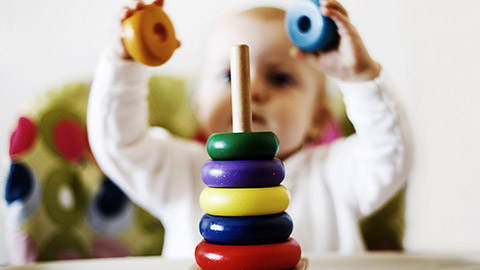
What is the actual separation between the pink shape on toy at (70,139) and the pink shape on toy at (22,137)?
0.05 metres

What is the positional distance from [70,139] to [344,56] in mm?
493

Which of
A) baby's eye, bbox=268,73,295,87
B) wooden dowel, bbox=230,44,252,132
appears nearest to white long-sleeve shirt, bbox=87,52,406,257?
baby's eye, bbox=268,73,295,87

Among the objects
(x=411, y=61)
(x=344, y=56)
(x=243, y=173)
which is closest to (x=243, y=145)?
(x=243, y=173)

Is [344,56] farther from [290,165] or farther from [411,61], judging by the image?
[411,61]

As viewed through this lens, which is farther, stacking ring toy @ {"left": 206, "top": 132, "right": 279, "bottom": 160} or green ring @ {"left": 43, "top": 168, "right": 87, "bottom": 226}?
green ring @ {"left": 43, "top": 168, "right": 87, "bottom": 226}

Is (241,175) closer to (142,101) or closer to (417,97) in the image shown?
(142,101)

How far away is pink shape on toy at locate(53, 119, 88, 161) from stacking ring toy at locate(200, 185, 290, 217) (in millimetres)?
535

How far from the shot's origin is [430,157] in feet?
4.04

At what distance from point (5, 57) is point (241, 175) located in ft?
3.34

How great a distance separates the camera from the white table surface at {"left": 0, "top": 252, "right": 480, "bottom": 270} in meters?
0.46

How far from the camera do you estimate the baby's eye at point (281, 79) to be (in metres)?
0.73

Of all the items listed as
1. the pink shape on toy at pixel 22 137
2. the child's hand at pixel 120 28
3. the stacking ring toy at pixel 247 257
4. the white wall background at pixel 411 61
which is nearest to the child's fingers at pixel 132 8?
the child's hand at pixel 120 28

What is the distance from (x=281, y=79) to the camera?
29.0 inches

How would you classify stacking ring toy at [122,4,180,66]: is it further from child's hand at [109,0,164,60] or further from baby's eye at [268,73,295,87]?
baby's eye at [268,73,295,87]
